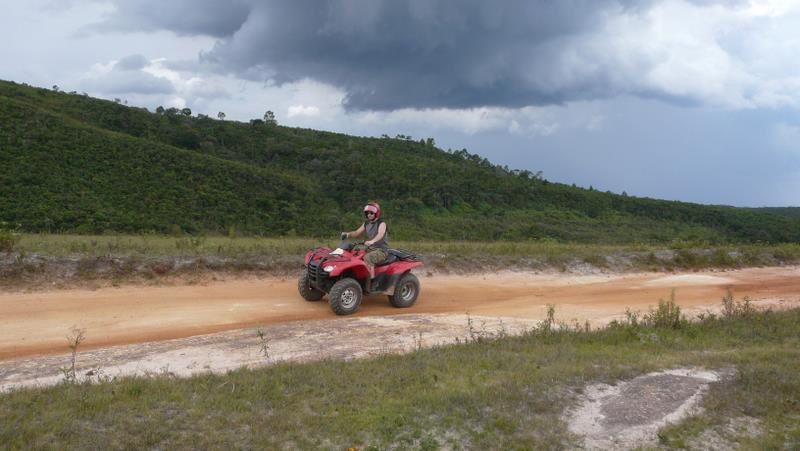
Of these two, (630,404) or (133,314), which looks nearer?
(630,404)

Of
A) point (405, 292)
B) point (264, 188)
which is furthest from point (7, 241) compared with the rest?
point (264, 188)

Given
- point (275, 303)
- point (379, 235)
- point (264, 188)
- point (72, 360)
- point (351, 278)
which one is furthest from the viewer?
point (264, 188)

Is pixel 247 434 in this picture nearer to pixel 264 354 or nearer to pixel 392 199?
pixel 264 354

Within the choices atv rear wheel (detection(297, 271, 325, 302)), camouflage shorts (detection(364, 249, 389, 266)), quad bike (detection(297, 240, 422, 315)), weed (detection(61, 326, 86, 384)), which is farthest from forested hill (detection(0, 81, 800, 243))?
weed (detection(61, 326, 86, 384))

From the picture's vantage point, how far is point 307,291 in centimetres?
1155

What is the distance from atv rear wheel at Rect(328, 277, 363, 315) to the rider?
0.46 m

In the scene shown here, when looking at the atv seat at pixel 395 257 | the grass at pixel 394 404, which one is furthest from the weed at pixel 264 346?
the atv seat at pixel 395 257

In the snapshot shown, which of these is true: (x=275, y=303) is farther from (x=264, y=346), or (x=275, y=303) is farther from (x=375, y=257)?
(x=264, y=346)

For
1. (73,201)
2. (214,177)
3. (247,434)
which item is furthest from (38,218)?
(247,434)

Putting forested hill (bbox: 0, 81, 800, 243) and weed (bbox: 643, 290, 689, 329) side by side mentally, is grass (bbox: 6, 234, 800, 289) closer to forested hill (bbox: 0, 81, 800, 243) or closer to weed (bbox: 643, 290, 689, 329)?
weed (bbox: 643, 290, 689, 329)

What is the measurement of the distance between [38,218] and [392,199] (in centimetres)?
2477

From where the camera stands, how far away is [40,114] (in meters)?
40.8

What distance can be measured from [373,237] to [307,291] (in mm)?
1549

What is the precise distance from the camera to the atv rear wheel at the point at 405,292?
11.6 metres
